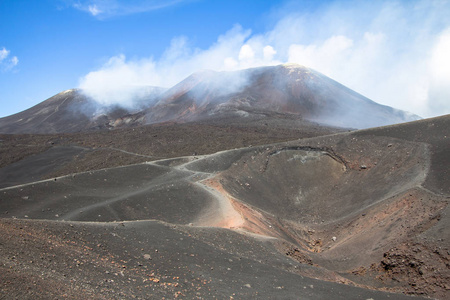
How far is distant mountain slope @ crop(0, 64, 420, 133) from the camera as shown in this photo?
7050cm

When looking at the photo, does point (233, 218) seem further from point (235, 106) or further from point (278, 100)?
point (278, 100)

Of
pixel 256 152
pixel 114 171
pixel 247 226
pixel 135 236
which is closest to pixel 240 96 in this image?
pixel 256 152

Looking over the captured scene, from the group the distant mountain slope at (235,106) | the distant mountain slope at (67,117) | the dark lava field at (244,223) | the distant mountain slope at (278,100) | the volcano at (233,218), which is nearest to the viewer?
the dark lava field at (244,223)

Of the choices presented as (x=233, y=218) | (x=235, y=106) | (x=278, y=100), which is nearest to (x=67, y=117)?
(x=235, y=106)

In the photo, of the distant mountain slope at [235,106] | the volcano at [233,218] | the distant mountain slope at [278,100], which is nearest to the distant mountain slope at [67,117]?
the distant mountain slope at [235,106]

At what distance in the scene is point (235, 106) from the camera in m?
71.0

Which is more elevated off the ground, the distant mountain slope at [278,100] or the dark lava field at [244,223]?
the distant mountain slope at [278,100]

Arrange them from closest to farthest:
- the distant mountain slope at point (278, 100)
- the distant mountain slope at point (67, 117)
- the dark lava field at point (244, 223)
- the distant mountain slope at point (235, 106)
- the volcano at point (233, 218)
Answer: the dark lava field at point (244, 223), the volcano at point (233, 218), the distant mountain slope at point (278, 100), the distant mountain slope at point (235, 106), the distant mountain slope at point (67, 117)

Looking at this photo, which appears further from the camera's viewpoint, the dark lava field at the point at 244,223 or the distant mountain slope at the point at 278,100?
the distant mountain slope at the point at 278,100

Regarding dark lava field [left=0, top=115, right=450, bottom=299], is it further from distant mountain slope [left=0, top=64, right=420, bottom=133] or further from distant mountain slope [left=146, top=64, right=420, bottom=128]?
distant mountain slope [left=0, top=64, right=420, bottom=133]

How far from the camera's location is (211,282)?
9.02 m

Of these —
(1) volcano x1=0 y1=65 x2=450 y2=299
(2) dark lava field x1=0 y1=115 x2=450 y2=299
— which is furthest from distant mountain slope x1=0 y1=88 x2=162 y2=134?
(2) dark lava field x1=0 y1=115 x2=450 y2=299

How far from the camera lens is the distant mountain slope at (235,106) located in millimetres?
70500

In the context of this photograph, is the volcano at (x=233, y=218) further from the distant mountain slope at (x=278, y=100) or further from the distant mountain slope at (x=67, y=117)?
the distant mountain slope at (x=67, y=117)
